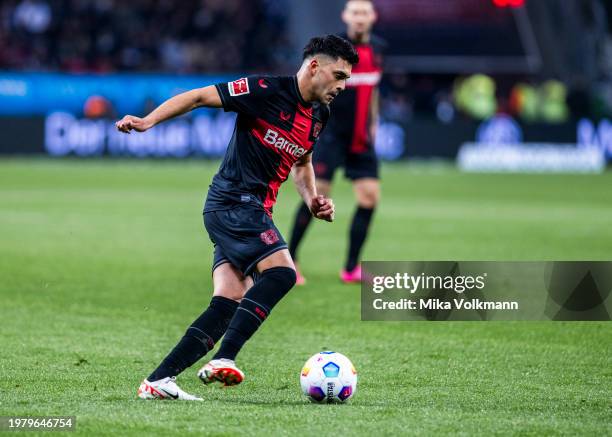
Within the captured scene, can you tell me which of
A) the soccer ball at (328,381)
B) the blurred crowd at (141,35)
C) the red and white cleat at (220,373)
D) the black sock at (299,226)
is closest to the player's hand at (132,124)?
the red and white cleat at (220,373)

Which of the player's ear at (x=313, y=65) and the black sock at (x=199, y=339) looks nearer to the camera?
the black sock at (x=199, y=339)

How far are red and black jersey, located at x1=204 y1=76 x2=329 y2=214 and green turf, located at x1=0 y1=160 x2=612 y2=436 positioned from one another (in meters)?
1.04

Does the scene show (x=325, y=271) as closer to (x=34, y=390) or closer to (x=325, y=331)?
(x=325, y=331)

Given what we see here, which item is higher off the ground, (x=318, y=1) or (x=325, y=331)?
(x=318, y=1)

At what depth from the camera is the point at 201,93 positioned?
18.7 feet

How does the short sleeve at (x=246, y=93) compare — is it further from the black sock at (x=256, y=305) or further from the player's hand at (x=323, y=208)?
the black sock at (x=256, y=305)

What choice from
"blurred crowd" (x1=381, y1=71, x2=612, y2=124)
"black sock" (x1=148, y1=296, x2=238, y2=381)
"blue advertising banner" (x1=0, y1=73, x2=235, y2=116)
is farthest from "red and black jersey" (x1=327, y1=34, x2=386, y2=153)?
"blue advertising banner" (x1=0, y1=73, x2=235, y2=116)

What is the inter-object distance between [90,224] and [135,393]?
32.2ft

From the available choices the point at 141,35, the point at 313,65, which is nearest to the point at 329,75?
the point at 313,65

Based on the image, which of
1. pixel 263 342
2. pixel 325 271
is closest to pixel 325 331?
pixel 263 342

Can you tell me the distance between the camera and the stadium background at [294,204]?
5984mm

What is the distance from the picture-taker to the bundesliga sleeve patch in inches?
230

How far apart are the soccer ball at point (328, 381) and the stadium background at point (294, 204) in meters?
0.11

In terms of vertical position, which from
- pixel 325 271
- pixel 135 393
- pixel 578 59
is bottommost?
pixel 135 393
